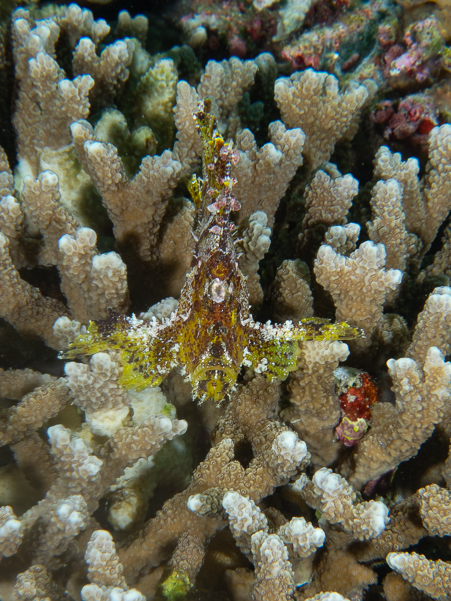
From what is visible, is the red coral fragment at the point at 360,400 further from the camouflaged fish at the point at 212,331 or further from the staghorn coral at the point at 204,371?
the camouflaged fish at the point at 212,331

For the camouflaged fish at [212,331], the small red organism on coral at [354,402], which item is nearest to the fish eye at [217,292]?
the camouflaged fish at [212,331]

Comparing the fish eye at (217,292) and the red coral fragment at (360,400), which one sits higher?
the fish eye at (217,292)

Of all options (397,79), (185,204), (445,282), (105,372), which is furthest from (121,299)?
(397,79)

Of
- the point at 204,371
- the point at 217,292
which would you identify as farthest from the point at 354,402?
the point at 217,292

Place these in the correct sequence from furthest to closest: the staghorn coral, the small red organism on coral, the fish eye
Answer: the small red organism on coral
the fish eye
the staghorn coral

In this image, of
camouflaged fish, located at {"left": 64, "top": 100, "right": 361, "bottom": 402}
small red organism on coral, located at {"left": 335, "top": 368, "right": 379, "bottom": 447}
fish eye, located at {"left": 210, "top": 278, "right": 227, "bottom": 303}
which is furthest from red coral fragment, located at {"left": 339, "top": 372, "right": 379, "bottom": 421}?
fish eye, located at {"left": 210, "top": 278, "right": 227, "bottom": 303}

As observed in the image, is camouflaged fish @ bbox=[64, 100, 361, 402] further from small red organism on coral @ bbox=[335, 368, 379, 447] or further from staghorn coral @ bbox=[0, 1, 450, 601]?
small red organism on coral @ bbox=[335, 368, 379, 447]
